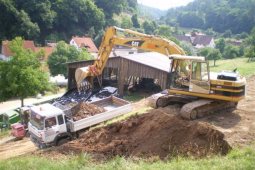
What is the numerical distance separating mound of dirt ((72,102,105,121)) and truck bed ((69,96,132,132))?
1.87 feet

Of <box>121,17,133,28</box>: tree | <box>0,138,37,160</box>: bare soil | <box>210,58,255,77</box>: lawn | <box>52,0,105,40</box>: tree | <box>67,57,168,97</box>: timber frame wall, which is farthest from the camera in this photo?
<box>121,17,133,28</box>: tree

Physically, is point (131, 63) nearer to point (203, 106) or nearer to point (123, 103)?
point (123, 103)

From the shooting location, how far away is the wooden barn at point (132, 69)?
941 inches

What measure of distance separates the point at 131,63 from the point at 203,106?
40.6ft

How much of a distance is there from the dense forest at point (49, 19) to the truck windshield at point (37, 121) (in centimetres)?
4964

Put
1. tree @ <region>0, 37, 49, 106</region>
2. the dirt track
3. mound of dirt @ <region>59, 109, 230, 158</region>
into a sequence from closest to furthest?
mound of dirt @ <region>59, 109, 230, 158</region> → the dirt track → tree @ <region>0, 37, 49, 106</region>

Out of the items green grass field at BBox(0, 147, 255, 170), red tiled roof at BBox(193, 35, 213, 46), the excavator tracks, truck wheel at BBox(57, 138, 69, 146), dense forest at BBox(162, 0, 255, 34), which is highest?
dense forest at BBox(162, 0, 255, 34)

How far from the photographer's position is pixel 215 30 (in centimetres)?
12344

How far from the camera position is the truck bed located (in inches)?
570

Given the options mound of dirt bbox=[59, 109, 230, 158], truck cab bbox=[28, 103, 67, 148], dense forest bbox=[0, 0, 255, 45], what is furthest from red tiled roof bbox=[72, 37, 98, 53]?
mound of dirt bbox=[59, 109, 230, 158]

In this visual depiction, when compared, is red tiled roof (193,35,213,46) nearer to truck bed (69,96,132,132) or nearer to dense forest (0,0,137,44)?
dense forest (0,0,137,44)

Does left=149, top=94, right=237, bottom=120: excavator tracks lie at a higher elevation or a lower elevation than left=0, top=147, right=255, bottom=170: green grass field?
higher

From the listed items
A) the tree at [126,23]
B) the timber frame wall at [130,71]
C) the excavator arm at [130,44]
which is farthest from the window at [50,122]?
the tree at [126,23]

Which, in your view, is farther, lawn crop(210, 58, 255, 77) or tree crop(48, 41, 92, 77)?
tree crop(48, 41, 92, 77)
